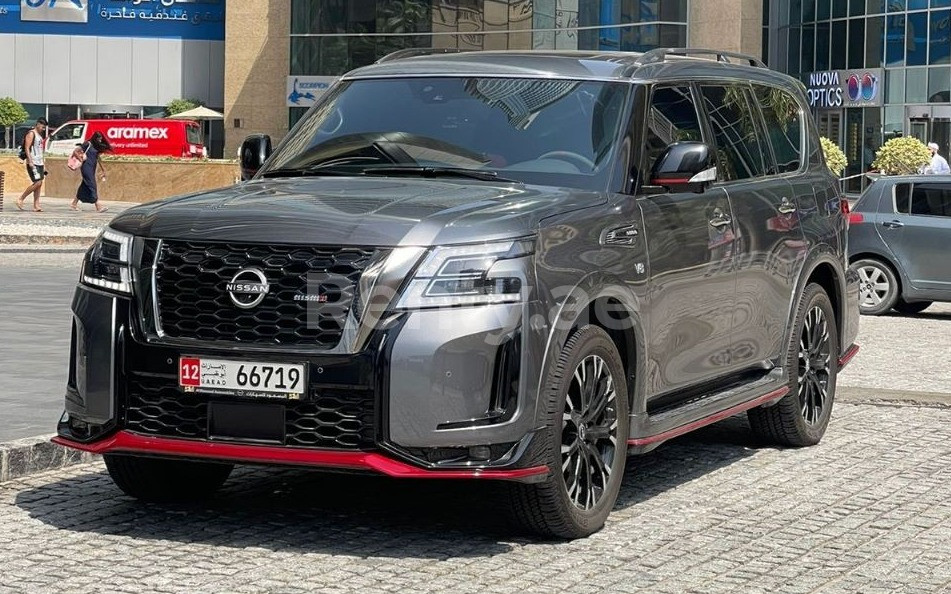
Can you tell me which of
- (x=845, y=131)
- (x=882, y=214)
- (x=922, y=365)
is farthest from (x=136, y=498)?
(x=845, y=131)

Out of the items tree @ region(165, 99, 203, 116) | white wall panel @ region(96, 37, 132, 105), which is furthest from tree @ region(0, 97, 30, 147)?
tree @ region(165, 99, 203, 116)

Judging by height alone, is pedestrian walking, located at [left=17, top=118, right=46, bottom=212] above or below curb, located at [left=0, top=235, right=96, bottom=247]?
above

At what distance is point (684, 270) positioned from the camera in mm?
7449

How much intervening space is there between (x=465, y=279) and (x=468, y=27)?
195 feet

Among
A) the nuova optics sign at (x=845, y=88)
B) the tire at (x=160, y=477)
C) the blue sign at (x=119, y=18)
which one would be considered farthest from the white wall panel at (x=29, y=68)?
the tire at (x=160, y=477)

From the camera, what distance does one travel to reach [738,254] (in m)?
8.05

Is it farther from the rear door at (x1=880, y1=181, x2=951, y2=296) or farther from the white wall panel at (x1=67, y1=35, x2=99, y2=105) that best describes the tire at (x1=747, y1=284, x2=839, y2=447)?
the white wall panel at (x1=67, y1=35, x2=99, y2=105)

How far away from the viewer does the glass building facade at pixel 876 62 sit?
4894 centimetres

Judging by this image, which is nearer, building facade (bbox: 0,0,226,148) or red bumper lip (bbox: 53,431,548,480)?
red bumper lip (bbox: 53,431,548,480)

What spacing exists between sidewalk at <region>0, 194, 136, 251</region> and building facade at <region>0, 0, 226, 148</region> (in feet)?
145

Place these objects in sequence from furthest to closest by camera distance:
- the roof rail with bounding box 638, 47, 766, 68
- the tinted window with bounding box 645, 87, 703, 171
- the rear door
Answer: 1. the rear door
2. the roof rail with bounding box 638, 47, 766, 68
3. the tinted window with bounding box 645, 87, 703, 171

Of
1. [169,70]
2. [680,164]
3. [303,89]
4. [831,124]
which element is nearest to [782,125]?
[680,164]

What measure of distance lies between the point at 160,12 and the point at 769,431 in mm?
78369

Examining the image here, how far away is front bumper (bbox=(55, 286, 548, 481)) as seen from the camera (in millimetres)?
5973
